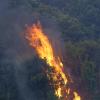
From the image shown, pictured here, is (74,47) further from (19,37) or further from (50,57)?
(50,57)

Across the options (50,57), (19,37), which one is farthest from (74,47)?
(50,57)

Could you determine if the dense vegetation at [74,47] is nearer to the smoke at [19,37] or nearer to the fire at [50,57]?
the smoke at [19,37]

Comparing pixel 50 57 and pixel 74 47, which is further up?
pixel 74 47

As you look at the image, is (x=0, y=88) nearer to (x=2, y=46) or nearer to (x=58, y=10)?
(x=2, y=46)

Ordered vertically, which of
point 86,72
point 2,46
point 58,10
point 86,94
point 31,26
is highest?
point 58,10

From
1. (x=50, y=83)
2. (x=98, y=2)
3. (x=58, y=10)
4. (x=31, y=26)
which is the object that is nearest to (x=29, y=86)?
(x=50, y=83)

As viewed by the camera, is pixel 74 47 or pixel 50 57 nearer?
pixel 50 57

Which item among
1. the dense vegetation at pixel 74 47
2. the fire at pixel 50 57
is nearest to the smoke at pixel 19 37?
Result: the dense vegetation at pixel 74 47
